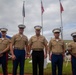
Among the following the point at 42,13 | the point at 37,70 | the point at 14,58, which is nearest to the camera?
the point at 14,58

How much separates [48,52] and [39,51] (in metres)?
0.37

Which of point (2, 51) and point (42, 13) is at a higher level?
point (42, 13)

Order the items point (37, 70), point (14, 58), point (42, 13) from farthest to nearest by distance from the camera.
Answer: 1. point (42, 13)
2. point (37, 70)
3. point (14, 58)

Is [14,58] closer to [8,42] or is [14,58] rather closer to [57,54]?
[8,42]

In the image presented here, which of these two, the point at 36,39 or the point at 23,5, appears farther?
the point at 23,5

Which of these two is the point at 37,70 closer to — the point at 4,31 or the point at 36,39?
the point at 36,39

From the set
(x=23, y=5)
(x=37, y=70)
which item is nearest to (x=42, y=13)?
(x=23, y=5)

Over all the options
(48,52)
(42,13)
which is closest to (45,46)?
(48,52)

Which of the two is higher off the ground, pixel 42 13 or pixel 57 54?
pixel 42 13

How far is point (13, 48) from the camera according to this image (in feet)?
32.6

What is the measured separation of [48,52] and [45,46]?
0.24 meters

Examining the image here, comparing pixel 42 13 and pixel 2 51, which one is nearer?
pixel 2 51

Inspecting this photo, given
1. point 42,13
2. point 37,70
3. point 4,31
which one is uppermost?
point 42,13

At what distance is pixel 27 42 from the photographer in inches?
395
